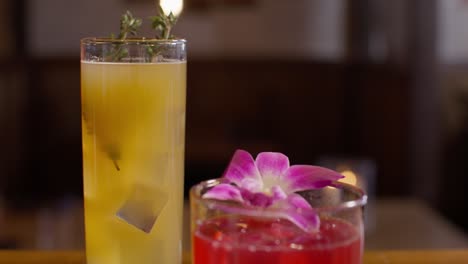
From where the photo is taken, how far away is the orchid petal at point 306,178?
650mm

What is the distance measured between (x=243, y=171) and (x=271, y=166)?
1.1 inches

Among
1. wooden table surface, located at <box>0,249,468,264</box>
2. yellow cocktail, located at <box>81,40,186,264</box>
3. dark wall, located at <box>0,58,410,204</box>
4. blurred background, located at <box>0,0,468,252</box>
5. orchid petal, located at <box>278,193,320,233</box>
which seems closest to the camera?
orchid petal, located at <box>278,193,320,233</box>

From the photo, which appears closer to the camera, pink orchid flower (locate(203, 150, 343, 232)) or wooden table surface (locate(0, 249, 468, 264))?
pink orchid flower (locate(203, 150, 343, 232))

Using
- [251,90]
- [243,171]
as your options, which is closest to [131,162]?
[243,171]

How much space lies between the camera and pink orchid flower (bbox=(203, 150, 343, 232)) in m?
0.61

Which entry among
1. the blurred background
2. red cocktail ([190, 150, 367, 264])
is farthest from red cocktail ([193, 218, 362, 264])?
the blurred background

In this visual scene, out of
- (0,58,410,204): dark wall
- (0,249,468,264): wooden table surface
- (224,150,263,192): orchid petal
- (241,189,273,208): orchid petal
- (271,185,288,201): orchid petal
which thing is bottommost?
(0,58,410,204): dark wall

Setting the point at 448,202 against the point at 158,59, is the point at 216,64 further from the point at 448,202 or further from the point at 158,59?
the point at 158,59

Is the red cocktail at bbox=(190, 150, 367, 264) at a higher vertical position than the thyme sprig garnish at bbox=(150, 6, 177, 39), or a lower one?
lower

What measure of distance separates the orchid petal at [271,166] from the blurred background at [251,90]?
3.80 m

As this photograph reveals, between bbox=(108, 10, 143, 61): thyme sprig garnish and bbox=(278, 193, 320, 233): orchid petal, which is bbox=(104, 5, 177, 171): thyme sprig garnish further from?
bbox=(278, 193, 320, 233): orchid petal

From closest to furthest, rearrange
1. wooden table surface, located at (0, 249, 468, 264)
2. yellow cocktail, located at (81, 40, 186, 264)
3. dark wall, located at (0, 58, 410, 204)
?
yellow cocktail, located at (81, 40, 186, 264) → wooden table surface, located at (0, 249, 468, 264) → dark wall, located at (0, 58, 410, 204)

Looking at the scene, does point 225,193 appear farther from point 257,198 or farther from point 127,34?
point 127,34

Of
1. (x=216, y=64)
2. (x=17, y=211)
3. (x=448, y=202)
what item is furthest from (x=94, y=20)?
(x=448, y=202)
